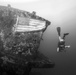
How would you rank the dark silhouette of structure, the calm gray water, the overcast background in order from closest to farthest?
the dark silhouette of structure → the overcast background → the calm gray water

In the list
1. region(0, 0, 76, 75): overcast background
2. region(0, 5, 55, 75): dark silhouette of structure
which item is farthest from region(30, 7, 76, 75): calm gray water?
region(0, 5, 55, 75): dark silhouette of structure

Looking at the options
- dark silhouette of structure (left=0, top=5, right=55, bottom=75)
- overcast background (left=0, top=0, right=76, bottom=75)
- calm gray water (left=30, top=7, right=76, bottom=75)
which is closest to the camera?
dark silhouette of structure (left=0, top=5, right=55, bottom=75)

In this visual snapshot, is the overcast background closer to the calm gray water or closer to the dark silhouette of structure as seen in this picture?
the calm gray water

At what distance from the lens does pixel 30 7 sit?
67.8ft

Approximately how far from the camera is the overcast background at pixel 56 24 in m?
20.0

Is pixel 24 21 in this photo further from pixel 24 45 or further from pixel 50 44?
pixel 50 44

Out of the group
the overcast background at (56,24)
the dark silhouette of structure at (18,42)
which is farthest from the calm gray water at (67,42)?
the dark silhouette of structure at (18,42)

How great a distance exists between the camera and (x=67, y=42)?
24.4 meters

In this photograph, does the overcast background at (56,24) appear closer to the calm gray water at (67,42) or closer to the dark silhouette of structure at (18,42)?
the calm gray water at (67,42)

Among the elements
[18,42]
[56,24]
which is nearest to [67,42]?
[56,24]

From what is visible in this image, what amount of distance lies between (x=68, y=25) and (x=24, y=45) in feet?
56.7

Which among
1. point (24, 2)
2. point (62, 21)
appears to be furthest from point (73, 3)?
point (24, 2)

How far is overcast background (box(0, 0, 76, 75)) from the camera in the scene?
2005 cm

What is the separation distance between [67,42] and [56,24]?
5.28 meters
